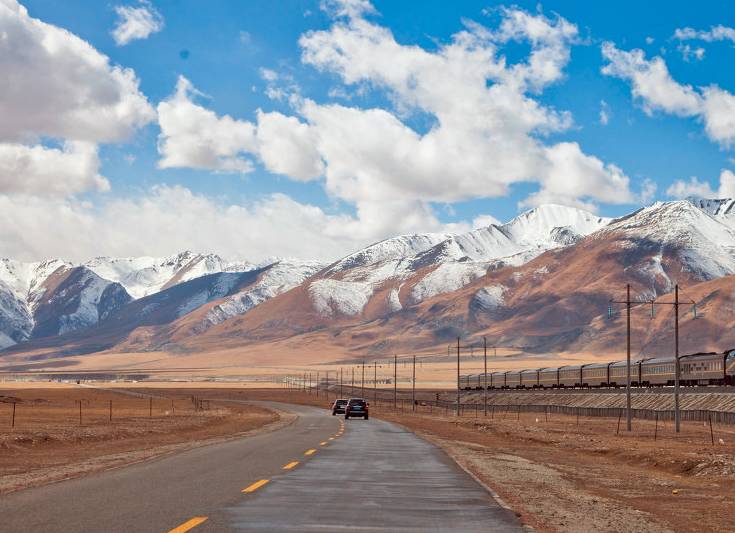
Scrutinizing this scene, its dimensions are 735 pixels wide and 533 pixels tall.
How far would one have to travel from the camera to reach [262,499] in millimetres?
17547

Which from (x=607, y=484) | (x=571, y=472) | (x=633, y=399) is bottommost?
(x=633, y=399)

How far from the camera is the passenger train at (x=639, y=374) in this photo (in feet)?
290

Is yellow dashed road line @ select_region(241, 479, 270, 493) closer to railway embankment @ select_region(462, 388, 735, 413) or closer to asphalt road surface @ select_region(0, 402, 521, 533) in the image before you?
asphalt road surface @ select_region(0, 402, 521, 533)

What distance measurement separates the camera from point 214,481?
69.4 ft

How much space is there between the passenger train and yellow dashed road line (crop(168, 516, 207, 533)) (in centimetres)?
7735

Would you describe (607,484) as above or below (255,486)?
below

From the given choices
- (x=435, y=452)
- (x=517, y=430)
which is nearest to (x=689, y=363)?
(x=517, y=430)

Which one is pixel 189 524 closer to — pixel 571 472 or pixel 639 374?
pixel 571 472

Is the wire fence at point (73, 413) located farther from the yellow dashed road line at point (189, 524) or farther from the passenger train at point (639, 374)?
the yellow dashed road line at point (189, 524)

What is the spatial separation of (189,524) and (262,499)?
355 centimetres

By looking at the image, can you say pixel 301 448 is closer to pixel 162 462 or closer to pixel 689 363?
pixel 162 462

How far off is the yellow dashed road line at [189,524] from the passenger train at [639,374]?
7735 centimetres

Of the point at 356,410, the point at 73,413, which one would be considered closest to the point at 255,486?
the point at 356,410

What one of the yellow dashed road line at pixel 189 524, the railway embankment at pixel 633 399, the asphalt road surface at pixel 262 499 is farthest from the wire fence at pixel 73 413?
the yellow dashed road line at pixel 189 524
